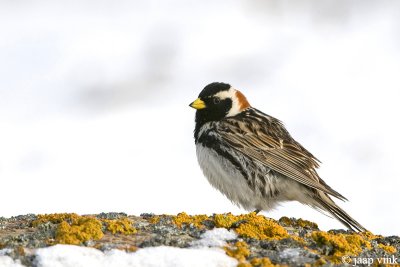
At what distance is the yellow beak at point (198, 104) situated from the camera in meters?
9.85

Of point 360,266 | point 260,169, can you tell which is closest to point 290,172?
point 260,169

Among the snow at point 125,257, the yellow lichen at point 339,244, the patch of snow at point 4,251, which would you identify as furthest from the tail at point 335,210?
the patch of snow at point 4,251

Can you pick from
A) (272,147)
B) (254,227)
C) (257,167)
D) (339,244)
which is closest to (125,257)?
→ (254,227)

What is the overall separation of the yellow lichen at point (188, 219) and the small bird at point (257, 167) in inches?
113

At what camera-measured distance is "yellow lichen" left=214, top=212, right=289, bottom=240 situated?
5457 millimetres

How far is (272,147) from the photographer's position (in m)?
9.55

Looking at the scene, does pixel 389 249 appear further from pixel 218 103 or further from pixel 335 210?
pixel 218 103

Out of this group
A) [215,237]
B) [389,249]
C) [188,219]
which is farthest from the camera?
[188,219]

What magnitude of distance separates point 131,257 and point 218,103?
559 centimetres

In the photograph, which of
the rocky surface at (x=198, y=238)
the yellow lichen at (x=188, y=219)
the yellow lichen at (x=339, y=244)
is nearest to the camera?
the rocky surface at (x=198, y=238)

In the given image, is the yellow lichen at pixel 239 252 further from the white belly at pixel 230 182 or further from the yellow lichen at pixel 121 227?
the white belly at pixel 230 182

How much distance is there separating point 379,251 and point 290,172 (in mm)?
3437

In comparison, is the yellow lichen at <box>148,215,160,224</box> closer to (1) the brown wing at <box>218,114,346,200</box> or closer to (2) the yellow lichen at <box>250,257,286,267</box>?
(2) the yellow lichen at <box>250,257,286,267</box>

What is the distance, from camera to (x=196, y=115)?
10039mm
